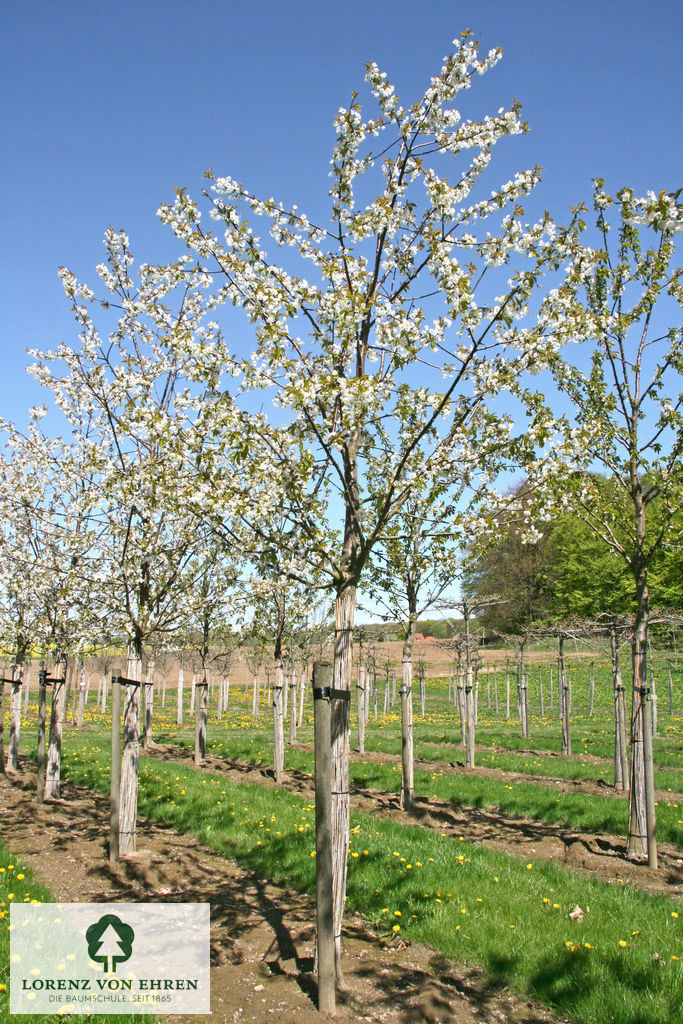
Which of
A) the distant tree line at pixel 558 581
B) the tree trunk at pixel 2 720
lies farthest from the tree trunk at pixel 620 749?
the distant tree line at pixel 558 581

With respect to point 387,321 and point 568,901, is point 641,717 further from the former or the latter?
point 387,321

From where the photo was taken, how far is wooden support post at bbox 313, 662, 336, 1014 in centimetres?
424

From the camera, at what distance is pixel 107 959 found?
191 inches

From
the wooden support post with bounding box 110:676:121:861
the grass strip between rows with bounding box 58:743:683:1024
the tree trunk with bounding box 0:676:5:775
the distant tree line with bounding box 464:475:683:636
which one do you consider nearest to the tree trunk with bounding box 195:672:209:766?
the tree trunk with bounding box 0:676:5:775

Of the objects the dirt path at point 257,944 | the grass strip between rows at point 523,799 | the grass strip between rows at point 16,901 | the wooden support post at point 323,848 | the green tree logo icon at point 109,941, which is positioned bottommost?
the grass strip between rows at point 523,799

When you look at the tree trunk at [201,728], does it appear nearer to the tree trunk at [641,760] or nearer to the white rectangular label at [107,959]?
the white rectangular label at [107,959]

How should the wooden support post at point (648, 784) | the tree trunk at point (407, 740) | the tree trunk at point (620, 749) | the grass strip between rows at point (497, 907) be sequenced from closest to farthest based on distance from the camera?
the grass strip between rows at point (497, 907), the wooden support post at point (648, 784), the tree trunk at point (407, 740), the tree trunk at point (620, 749)

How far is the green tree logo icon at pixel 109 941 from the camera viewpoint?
485 centimetres

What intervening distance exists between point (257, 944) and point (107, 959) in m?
1.23

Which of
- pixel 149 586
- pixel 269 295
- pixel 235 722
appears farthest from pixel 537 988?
pixel 235 722

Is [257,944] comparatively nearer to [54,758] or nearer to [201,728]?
[54,758]

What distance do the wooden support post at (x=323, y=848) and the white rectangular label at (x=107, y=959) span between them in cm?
81

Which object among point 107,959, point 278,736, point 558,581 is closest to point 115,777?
point 107,959

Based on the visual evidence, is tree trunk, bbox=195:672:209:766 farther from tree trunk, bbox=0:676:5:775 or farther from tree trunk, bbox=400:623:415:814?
tree trunk, bbox=400:623:415:814
